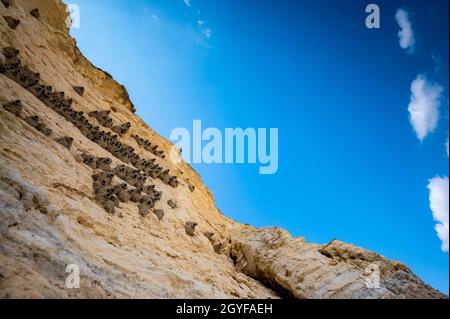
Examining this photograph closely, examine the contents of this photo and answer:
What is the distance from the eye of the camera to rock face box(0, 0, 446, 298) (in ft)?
25.6

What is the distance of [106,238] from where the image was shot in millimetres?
10633

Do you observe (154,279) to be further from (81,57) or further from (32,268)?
(81,57)

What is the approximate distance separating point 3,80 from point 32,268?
31.2ft

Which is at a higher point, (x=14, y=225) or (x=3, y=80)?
(x=3, y=80)

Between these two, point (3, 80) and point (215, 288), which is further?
point (3, 80)

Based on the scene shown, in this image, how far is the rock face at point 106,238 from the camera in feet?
25.6
